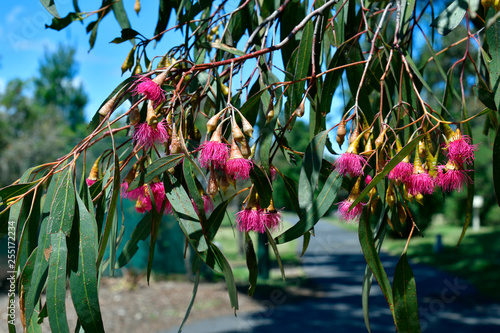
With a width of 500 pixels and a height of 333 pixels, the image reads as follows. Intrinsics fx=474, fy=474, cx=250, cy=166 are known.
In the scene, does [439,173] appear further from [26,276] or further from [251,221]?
[26,276]

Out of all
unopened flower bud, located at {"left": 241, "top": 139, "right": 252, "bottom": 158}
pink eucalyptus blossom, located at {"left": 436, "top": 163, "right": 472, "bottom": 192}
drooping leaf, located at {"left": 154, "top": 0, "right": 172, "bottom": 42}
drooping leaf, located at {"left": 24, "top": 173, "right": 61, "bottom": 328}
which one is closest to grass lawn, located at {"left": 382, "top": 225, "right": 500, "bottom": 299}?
drooping leaf, located at {"left": 154, "top": 0, "right": 172, "bottom": 42}

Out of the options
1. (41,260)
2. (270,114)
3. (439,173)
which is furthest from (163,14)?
(439,173)

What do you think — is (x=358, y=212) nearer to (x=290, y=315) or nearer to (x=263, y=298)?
(x=290, y=315)

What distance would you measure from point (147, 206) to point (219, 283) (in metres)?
5.98

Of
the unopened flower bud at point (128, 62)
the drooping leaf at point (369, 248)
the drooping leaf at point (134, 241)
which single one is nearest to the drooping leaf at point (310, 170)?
the drooping leaf at point (369, 248)

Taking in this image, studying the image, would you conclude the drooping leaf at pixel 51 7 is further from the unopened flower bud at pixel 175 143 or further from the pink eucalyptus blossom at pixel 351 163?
the pink eucalyptus blossom at pixel 351 163

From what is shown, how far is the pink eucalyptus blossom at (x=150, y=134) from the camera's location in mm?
843

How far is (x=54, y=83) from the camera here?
944 inches

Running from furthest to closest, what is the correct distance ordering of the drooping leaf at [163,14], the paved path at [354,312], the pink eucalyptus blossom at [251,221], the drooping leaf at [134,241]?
the paved path at [354,312], the drooping leaf at [163,14], the drooping leaf at [134,241], the pink eucalyptus blossom at [251,221]

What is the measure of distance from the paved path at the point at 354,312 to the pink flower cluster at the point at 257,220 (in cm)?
409

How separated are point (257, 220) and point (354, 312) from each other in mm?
5049

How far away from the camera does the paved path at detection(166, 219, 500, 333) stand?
4.88 meters

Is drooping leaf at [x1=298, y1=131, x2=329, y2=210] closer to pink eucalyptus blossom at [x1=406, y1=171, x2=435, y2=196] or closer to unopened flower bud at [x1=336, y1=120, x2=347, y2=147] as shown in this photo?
unopened flower bud at [x1=336, y1=120, x2=347, y2=147]

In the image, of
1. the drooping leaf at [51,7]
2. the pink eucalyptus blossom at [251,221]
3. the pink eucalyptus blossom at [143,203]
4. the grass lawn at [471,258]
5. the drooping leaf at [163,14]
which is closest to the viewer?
the pink eucalyptus blossom at [251,221]
